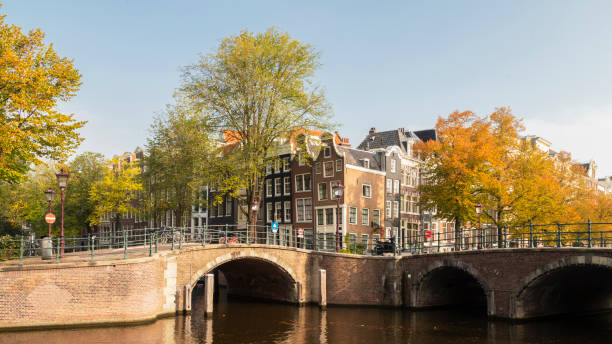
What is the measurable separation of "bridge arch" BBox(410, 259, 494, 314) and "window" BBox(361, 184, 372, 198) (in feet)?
44.5

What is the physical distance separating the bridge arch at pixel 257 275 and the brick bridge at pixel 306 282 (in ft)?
0.20

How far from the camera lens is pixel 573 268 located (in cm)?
2330

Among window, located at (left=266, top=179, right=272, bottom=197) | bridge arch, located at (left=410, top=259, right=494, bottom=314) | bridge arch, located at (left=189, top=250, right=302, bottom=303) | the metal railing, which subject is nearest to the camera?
the metal railing

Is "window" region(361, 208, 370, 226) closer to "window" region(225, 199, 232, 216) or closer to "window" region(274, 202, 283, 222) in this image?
"window" region(274, 202, 283, 222)

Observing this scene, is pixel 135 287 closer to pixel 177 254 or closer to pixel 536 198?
pixel 177 254

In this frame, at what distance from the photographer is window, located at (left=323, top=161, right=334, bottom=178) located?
142 feet

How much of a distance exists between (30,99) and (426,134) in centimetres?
3880

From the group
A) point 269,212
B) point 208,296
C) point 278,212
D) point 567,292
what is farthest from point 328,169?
point 567,292

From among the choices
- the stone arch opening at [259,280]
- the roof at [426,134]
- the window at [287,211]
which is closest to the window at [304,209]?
the window at [287,211]

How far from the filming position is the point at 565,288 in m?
26.6

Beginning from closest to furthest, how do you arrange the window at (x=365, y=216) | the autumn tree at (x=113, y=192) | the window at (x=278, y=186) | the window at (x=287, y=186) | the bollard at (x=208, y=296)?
1. the bollard at (x=208, y=296)
2. the window at (x=365, y=216)
3. the window at (x=287, y=186)
4. the autumn tree at (x=113, y=192)
5. the window at (x=278, y=186)

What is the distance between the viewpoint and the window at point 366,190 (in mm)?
44300

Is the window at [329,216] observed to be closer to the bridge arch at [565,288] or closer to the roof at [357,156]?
the roof at [357,156]

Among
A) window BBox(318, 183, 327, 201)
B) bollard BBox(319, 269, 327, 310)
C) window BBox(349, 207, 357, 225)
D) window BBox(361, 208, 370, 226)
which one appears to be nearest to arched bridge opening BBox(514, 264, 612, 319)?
bollard BBox(319, 269, 327, 310)
